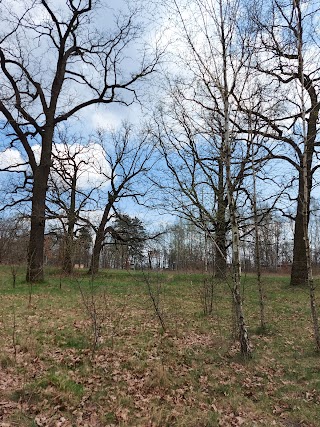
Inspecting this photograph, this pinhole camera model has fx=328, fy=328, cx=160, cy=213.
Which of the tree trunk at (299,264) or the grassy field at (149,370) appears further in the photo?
the tree trunk at (299,264)

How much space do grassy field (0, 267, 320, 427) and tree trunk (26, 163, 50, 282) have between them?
3.67 m

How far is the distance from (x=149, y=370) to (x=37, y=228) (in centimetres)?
891

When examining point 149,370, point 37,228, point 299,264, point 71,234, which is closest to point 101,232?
point 71,234

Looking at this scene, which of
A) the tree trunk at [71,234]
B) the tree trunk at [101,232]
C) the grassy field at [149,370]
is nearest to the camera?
the grassy field at [149,370]

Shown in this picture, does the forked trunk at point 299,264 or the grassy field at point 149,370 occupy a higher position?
the forked trunk at point 299,264

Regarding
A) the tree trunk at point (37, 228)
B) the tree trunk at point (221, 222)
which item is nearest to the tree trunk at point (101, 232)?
the tree trunk at point (37, 228)

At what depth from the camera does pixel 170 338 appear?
6656mm

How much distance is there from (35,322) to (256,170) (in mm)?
5681

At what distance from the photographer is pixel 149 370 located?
16.7 ft

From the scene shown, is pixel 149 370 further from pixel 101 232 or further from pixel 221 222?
pixel 101 232

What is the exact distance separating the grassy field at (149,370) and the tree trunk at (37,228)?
3674mm

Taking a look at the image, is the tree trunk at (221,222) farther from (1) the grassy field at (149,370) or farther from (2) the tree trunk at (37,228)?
(2) the tree trunk at (37,228)

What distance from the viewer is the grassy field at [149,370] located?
4.00m

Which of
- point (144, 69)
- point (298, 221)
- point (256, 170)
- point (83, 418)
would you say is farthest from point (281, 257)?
point (83, 418)
